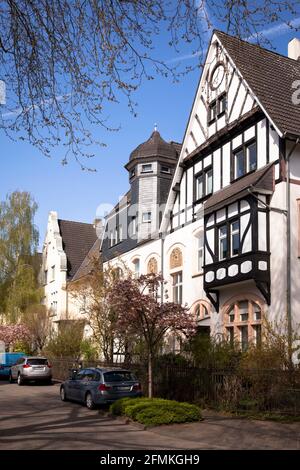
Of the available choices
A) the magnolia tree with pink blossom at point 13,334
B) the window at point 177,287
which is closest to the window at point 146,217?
the window at point 177,287

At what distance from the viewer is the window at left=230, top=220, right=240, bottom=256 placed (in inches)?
907

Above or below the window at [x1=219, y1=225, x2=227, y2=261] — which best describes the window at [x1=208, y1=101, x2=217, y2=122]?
above

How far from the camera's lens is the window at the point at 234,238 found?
23047 millimetres

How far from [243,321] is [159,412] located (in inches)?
344

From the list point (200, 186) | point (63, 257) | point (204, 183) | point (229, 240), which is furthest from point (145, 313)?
point (63, 257)

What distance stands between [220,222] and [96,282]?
918cm

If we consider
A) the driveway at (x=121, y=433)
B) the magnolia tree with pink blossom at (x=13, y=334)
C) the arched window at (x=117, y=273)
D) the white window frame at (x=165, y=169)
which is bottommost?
the driveway at (x=121, y=433)

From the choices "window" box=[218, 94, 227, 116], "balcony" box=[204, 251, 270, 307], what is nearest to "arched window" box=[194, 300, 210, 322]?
"balcony" box=[204, 251, 270, 307]

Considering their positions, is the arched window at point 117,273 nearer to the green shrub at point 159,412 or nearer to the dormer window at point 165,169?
the dormer window at point 165,169

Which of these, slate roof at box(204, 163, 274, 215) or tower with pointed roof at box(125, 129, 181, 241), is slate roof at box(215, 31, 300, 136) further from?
tower with pointed roof at box(125, 129, 181, 241)

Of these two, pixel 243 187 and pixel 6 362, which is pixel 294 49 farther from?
pixel 6 362

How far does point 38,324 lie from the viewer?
4106 centimetres

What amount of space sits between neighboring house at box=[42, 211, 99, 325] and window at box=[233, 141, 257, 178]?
23172mm

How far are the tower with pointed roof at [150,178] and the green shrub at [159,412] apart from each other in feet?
55.6
